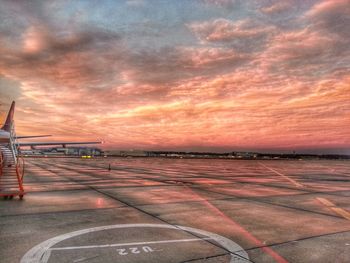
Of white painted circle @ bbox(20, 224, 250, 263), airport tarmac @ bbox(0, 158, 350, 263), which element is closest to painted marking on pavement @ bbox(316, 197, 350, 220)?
airport tarmac @ bbox(0, 158, 350, 263)

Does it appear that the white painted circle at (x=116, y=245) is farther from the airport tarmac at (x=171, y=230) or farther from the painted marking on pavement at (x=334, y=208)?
the painted marking on pavement at (x=334, y=208)

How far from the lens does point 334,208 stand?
1260 centimetres

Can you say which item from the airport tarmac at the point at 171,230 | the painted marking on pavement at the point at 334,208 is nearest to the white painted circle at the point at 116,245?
the airport tarmac at the point at 171,230

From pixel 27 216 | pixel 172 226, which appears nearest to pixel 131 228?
pixel 172 226

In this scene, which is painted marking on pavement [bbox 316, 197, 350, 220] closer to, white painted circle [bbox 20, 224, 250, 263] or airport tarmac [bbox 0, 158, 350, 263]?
airport tarmac [bbox 0, 158, 350, 263]

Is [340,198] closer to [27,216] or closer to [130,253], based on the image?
[130,253]

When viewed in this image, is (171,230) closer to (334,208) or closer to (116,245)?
(116,245)

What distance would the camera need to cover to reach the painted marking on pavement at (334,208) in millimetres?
11207

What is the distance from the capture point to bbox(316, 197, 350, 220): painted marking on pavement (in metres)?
11.2

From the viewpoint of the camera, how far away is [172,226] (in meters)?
8.97

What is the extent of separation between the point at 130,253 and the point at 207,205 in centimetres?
670

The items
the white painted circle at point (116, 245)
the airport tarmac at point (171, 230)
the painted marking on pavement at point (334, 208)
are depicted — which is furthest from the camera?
the painted marking on pavement at point (334, 208)

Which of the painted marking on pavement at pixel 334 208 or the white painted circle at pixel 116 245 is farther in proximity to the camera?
the painted marking on pavement at pixel 334 208

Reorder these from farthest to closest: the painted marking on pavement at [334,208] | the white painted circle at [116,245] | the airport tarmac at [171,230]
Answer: the painted marking on pavement at [334,208], the airport tarmac at [171,230], the white painted circle at [116,245]
